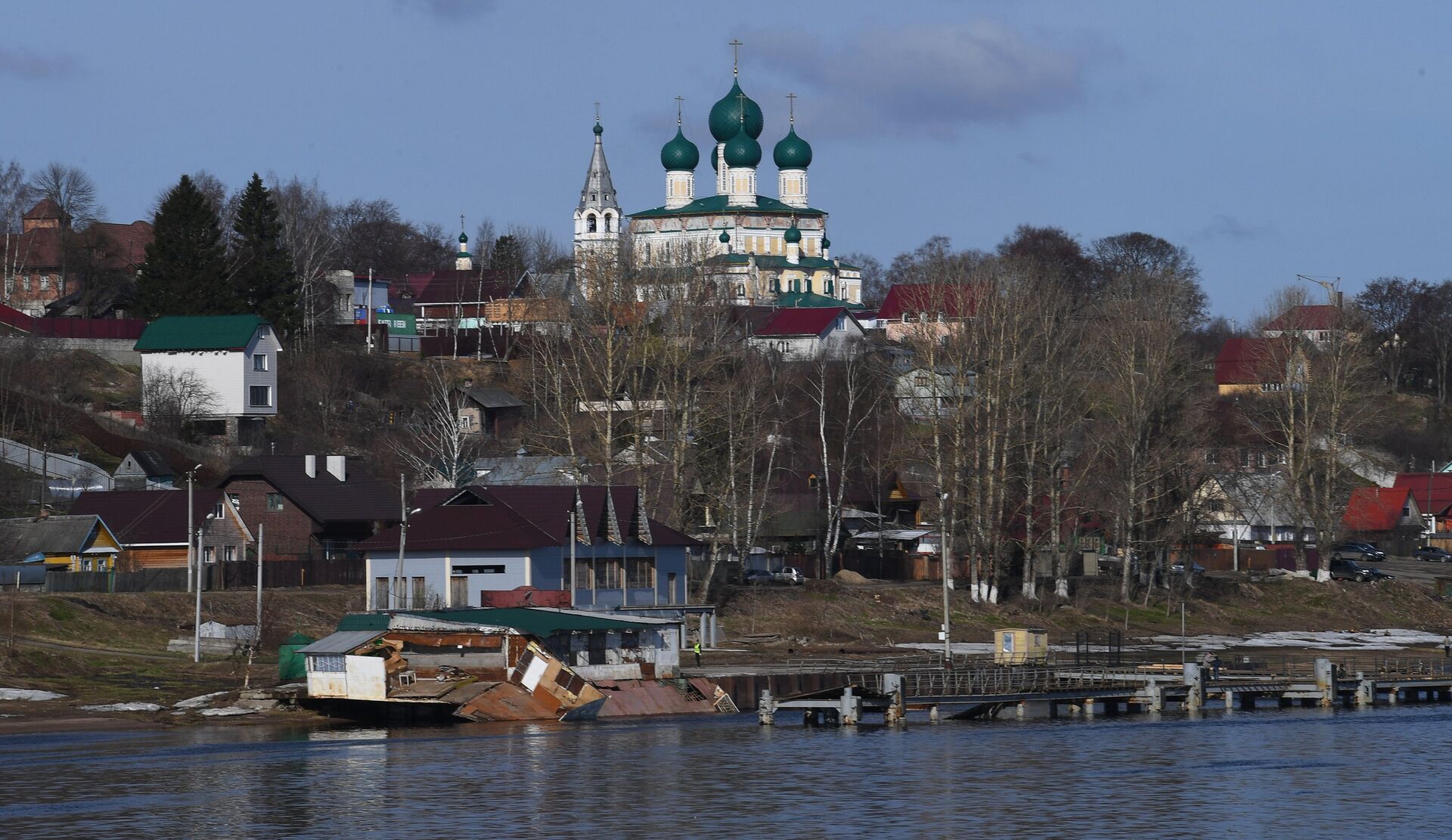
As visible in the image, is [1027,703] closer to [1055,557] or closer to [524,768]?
[524,768]

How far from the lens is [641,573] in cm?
7581

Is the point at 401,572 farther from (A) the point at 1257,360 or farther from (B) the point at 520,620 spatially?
(A) the point at 1257,360

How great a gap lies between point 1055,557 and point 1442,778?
134 ft

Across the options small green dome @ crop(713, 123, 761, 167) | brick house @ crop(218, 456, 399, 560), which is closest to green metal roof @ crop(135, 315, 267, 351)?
brick house @ crop(218, 456, 399, 560)

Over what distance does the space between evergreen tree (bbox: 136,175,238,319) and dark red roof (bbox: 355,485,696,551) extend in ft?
146

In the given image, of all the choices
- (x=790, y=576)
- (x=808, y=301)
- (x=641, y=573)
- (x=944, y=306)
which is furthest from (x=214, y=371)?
(x=808, y=301)

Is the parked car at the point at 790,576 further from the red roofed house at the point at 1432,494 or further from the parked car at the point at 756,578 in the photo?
the red roofed house at the point at 1432,494

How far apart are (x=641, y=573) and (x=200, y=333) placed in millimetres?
42260

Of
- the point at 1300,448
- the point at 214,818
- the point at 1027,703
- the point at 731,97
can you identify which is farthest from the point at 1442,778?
the point at 731,97

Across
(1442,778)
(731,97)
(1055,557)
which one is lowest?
(1442,778)

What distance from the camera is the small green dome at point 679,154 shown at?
194250 millimetres

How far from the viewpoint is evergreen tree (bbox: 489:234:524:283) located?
547ft

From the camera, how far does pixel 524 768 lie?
50.0 m

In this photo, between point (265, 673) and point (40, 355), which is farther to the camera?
point (40, 355)
